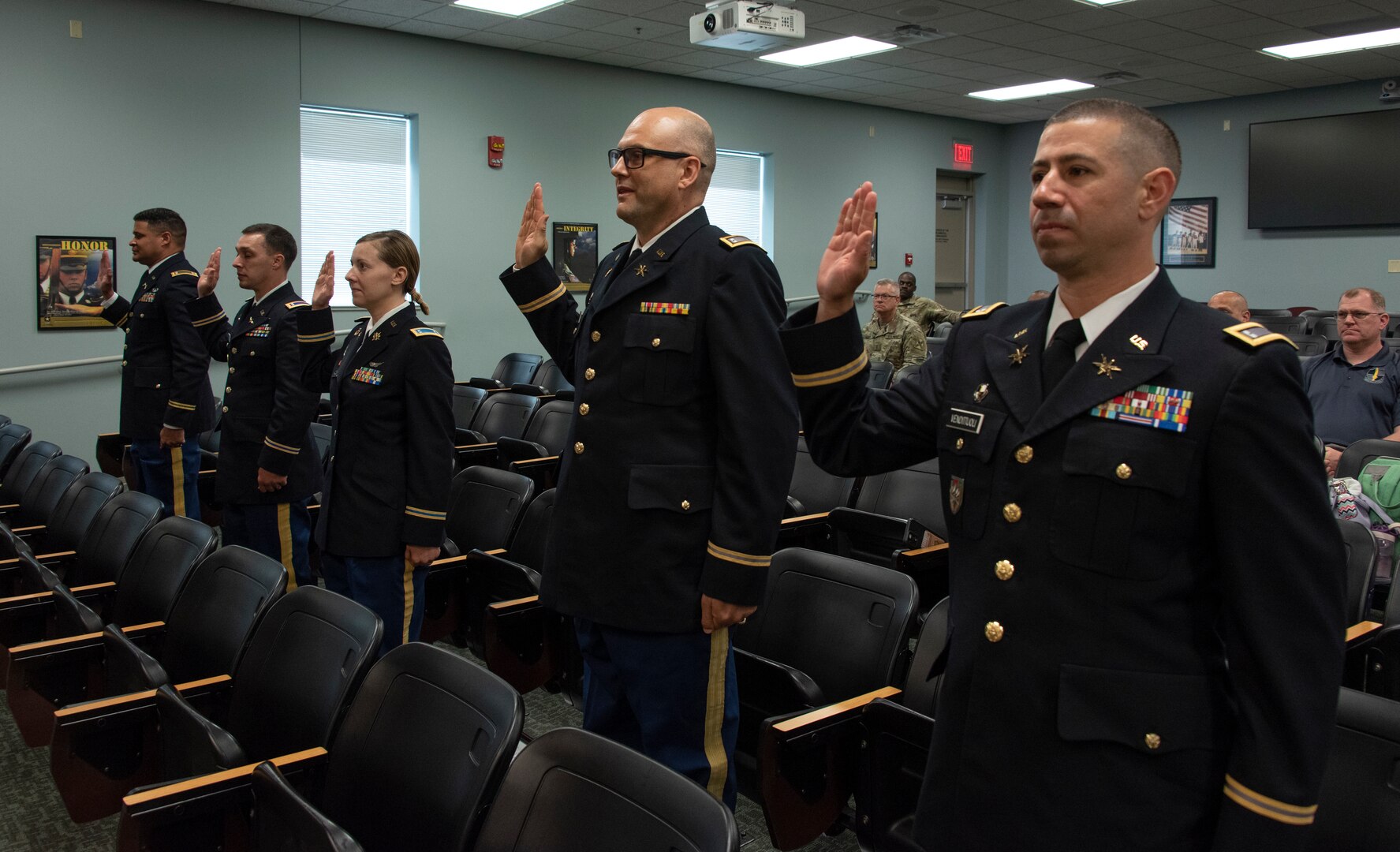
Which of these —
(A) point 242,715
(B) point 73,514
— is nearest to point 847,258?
(A) point 242,715

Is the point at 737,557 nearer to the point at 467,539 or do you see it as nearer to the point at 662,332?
the point at 662,332

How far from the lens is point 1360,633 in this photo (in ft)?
8.36

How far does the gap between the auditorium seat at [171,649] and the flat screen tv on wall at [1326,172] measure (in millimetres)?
12430

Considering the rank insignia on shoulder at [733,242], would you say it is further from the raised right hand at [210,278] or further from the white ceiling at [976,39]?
the white ceiling at [976,39]

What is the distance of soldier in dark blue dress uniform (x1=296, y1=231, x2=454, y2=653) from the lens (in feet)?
9.98

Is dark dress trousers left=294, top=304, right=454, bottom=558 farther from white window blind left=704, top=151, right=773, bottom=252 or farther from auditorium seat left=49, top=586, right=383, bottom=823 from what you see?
white window blind left=704, top=151, right=773, bottom=252

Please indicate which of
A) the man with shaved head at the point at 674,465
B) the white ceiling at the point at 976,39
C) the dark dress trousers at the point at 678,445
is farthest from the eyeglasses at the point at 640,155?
the white ceiling at the point at 976,39

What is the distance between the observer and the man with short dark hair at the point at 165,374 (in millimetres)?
4746

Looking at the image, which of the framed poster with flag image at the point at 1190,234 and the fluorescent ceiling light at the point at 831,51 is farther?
the framed poster with flag image at the point at 1190,234

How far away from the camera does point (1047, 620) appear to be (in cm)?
125

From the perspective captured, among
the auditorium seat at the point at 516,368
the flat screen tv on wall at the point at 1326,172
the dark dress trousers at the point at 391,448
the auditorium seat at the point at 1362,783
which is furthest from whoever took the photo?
the flat screen tv on wall at the point at 1326,172

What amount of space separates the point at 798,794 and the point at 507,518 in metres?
1.94

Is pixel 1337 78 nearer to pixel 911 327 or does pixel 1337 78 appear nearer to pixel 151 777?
pixel 911 327

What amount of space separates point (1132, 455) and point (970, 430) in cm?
21
